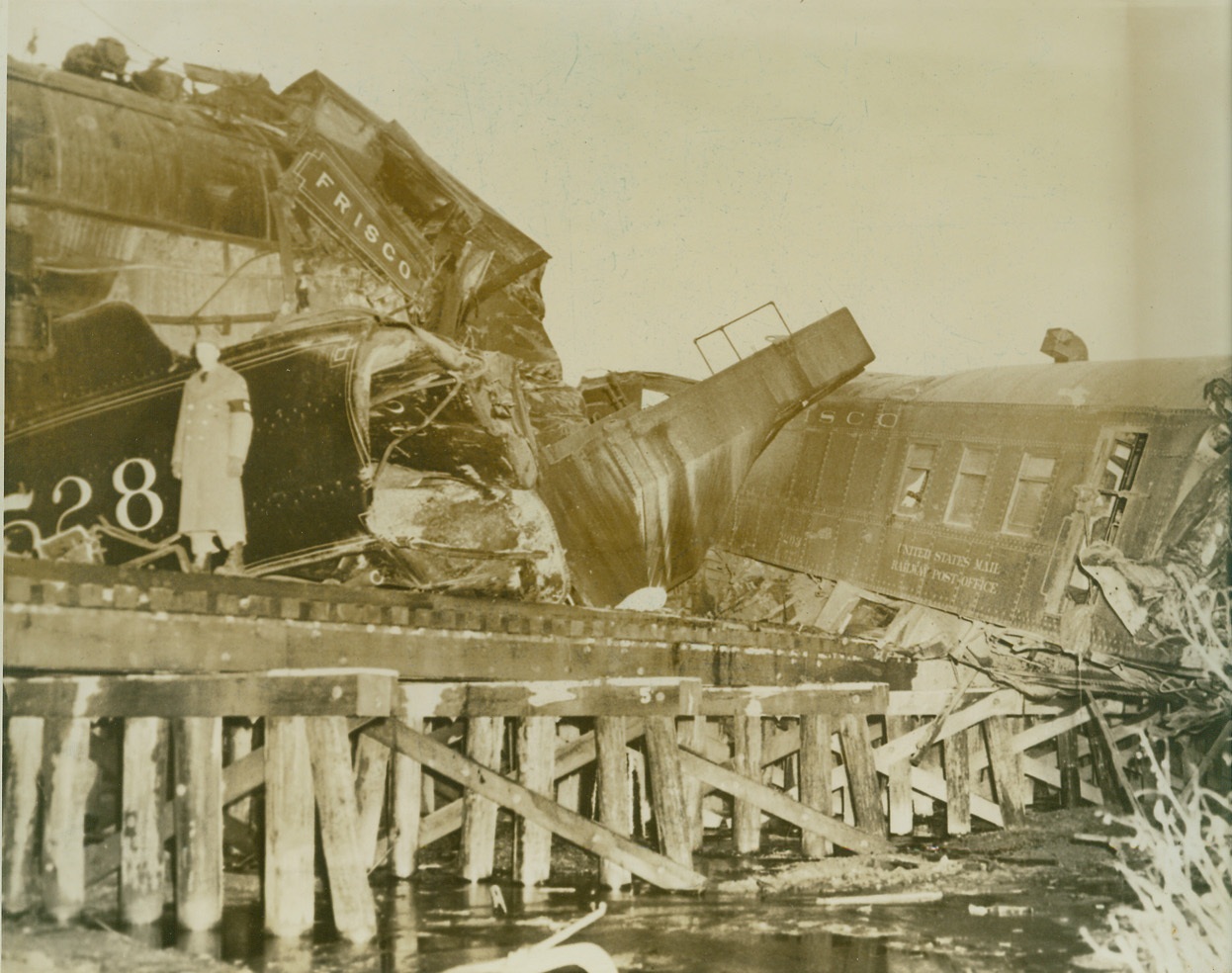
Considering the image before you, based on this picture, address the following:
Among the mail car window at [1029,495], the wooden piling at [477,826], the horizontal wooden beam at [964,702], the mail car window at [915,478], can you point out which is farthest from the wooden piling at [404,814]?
the mail car window at [1029,495]

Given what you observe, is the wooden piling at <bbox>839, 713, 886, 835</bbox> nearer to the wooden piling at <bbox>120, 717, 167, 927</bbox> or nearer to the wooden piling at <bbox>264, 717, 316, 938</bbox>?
the wooden piling at <bbox>264, 717, 316, 938</bbox>

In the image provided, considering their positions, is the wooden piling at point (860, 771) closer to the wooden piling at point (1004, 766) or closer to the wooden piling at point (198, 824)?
the wooden piling at point (1004, 766)

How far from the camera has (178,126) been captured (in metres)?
5.25

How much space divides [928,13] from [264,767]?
5.23 metres

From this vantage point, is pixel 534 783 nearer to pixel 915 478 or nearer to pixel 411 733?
pixel 411 733

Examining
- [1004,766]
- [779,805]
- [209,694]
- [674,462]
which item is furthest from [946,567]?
[209,694]

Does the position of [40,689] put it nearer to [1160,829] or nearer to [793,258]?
[793,258]

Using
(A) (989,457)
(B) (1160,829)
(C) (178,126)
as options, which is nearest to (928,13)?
(A) (989,457)

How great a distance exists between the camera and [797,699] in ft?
20.0

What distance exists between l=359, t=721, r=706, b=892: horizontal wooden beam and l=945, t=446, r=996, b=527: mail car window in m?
3.73

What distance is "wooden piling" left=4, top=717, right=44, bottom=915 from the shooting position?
149 inches

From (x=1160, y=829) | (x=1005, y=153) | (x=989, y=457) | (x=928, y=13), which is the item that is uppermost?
(x=928, y=13)

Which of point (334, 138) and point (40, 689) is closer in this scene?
point (40, 689)

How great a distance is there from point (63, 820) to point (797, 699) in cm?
401
